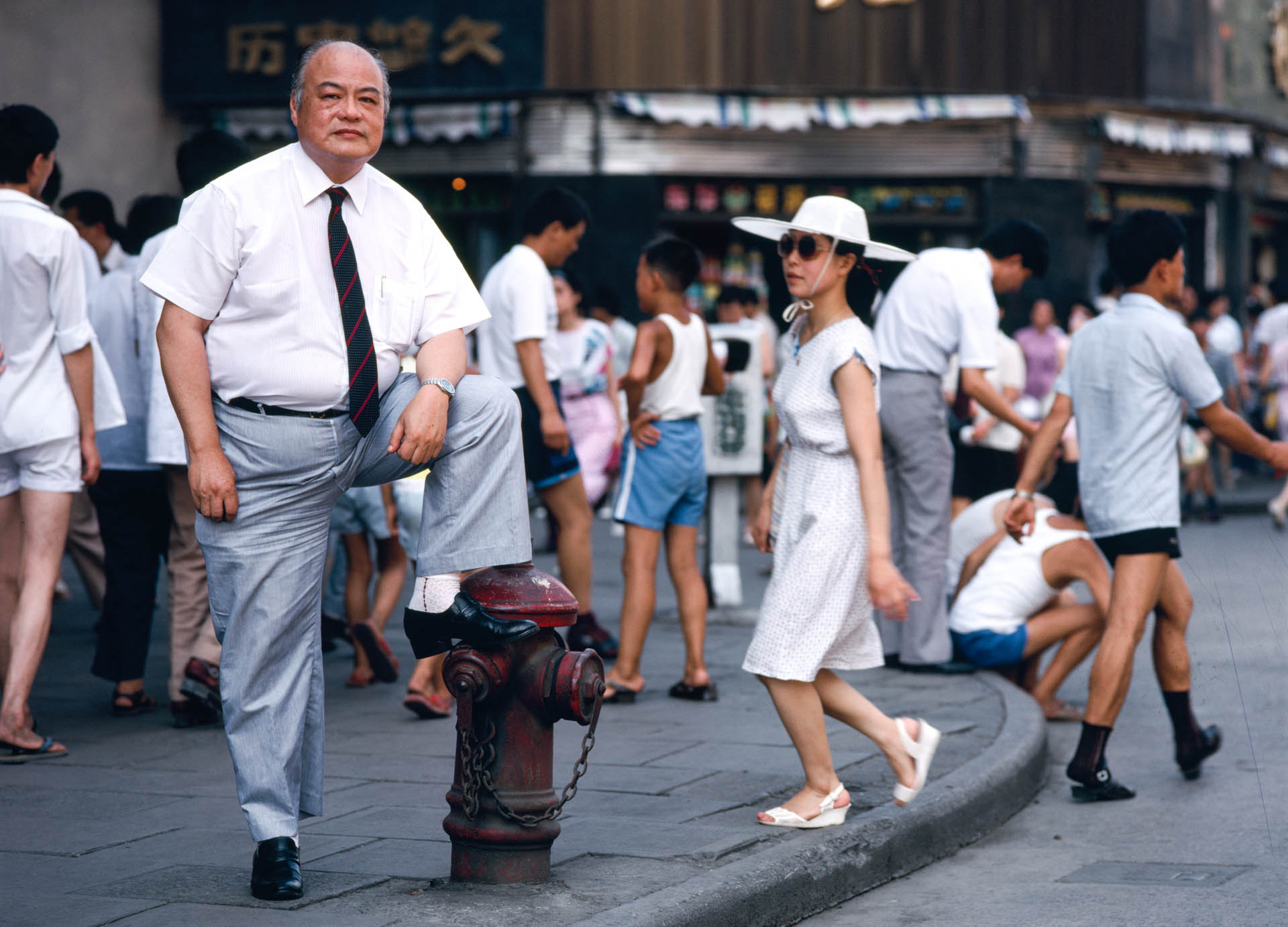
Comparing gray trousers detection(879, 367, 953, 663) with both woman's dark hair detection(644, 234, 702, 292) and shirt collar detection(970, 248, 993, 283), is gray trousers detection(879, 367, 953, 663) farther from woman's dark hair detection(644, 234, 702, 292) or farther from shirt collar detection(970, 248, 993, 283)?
woman's dark hair detection(644, 234, 702, 292)

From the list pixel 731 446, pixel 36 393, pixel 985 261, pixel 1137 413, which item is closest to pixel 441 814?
pixel 36 393

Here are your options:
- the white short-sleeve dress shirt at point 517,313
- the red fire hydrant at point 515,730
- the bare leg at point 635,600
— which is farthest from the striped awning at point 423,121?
the red fire hydrant at point 515,730

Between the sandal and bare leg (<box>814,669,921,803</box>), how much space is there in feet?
9.30

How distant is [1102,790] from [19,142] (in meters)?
4.16

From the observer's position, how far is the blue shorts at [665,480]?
6.69 metres

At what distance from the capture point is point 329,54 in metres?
3.76

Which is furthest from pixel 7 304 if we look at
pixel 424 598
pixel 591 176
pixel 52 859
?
pixel 591 176

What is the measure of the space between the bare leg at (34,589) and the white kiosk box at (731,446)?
3.95 metres

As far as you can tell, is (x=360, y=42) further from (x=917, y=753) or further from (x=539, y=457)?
(x=917, y=753)

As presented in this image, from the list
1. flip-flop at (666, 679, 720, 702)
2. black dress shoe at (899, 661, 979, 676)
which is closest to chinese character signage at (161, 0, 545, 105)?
black dress shoe at (899, 661, 979, 676)

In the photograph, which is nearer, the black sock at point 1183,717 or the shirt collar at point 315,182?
the shirt collar at point 315,182

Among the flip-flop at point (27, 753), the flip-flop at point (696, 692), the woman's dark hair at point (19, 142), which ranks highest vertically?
the woman's dark hair at point (19, 142)

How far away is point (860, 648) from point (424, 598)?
1.53 m

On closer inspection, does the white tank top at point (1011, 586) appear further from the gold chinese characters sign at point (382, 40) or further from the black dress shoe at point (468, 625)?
the gold chinese characters sign at point (382, 40)
